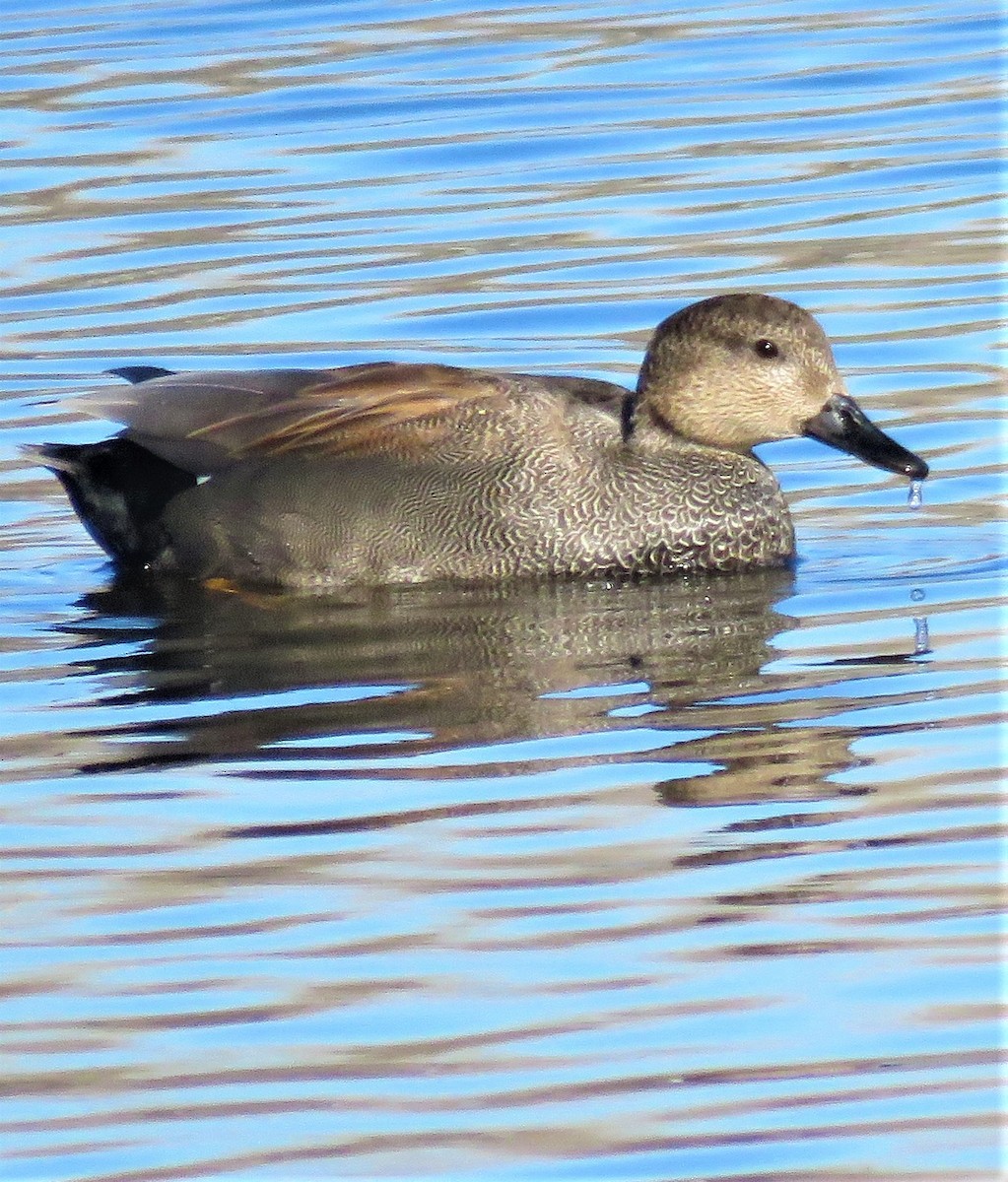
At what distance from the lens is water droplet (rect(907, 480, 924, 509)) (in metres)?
8.08

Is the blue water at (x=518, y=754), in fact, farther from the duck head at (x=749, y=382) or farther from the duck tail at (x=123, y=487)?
the duck head at (x=749, y=382)

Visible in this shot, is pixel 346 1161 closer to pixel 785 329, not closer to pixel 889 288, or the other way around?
pixel 785 329

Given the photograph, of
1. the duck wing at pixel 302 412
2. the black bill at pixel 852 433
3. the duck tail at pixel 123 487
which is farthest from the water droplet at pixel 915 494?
the duck tail at pixel 123 487

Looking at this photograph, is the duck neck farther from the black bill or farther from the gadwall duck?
the black bill

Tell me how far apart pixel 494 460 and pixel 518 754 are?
2013 mm

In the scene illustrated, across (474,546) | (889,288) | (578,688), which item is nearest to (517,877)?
(578,688)

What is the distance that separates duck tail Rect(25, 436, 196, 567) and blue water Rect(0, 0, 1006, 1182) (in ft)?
0.47

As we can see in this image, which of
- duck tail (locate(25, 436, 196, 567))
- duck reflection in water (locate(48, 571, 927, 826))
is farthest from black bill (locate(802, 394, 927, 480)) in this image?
duck tail (locate(25, 436, 196, 567))

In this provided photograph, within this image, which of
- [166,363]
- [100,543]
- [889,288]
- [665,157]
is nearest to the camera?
[100,543]

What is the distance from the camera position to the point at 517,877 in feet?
17.5

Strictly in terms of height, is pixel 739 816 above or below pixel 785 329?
below

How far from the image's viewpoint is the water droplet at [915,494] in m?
8.08

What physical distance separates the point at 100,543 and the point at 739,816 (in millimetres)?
3326

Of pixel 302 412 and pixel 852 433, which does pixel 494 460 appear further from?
pixel 852 433
